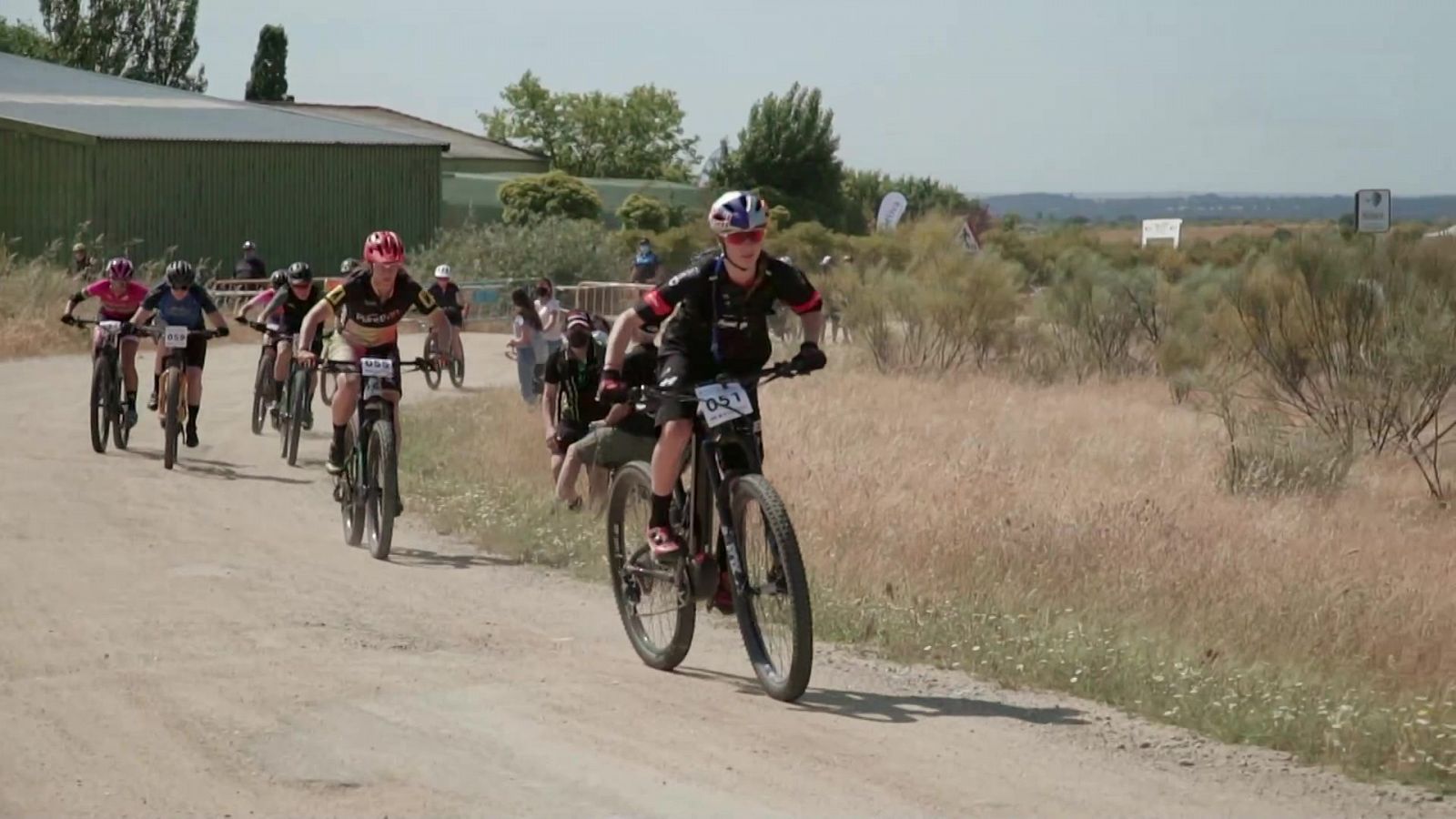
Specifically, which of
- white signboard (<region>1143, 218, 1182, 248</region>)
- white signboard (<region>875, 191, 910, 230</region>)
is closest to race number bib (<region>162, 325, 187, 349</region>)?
white signboard (<region>875, 191, 910, 230</region>)

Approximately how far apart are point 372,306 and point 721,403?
559 cm

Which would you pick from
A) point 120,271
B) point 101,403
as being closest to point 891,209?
point 120,271

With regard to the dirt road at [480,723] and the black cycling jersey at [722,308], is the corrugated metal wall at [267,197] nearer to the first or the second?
the dirt road at [480,723]

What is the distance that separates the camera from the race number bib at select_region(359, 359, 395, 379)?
1326 centimetres

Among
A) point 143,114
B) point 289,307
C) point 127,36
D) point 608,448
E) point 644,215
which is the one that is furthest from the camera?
point 127,36

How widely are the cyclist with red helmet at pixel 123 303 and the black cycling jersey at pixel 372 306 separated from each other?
570cm

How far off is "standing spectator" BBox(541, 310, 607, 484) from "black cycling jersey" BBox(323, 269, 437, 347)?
1.30 meters

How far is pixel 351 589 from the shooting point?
38.0ft

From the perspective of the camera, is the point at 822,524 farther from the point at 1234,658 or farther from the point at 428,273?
the point at 428,273

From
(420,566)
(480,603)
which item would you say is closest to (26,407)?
(420,566)

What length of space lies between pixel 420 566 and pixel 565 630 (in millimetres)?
2635

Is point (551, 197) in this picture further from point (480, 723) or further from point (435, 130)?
point (480, 723)

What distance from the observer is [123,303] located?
19.1m

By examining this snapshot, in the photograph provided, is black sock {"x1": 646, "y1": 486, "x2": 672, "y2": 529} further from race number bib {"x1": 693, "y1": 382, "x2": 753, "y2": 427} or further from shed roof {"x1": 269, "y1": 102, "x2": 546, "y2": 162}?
shed roof {"x1": 269, "y1": 102, "x2": 546, "y2": 162}
